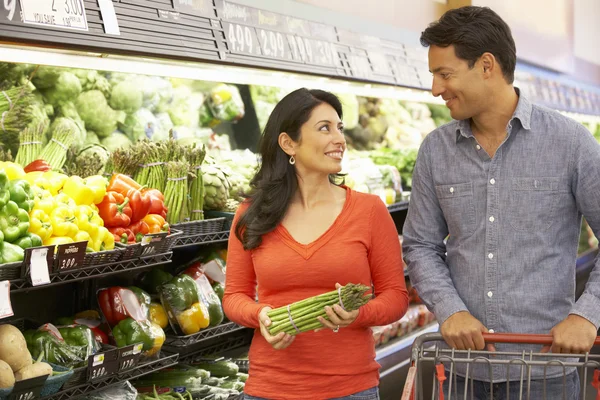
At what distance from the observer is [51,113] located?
3328mm

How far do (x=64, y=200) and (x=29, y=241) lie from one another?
0.95 feet

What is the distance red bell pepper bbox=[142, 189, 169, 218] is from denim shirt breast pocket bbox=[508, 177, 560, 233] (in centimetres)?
144

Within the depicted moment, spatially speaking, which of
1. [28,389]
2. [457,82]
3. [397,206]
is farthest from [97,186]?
[397,206]

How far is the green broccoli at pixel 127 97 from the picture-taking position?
3.68 metres

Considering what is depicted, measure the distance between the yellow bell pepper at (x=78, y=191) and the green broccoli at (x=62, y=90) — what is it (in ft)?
2.42

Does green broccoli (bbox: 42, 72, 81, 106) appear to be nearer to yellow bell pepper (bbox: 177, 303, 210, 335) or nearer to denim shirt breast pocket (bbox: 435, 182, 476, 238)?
yellow bell pepper (bbox: 177, 303, 210, 335)

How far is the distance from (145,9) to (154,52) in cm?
19

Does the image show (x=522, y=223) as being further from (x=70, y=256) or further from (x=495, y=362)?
(x=70, y=256)

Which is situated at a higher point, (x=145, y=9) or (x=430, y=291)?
(x=145, y=9)

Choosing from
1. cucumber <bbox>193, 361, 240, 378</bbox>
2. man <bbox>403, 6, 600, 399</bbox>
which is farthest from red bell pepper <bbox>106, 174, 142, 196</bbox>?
man <bbox>403, 6, 600, 399</bbox>

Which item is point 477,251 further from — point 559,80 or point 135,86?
point 559,80

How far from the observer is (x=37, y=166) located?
9.38 ft

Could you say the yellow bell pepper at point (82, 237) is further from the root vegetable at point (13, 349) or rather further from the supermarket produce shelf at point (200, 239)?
the supermarket produce shelf at point (200, 239)

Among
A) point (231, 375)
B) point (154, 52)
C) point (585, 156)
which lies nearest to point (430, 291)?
point (585, 156)
